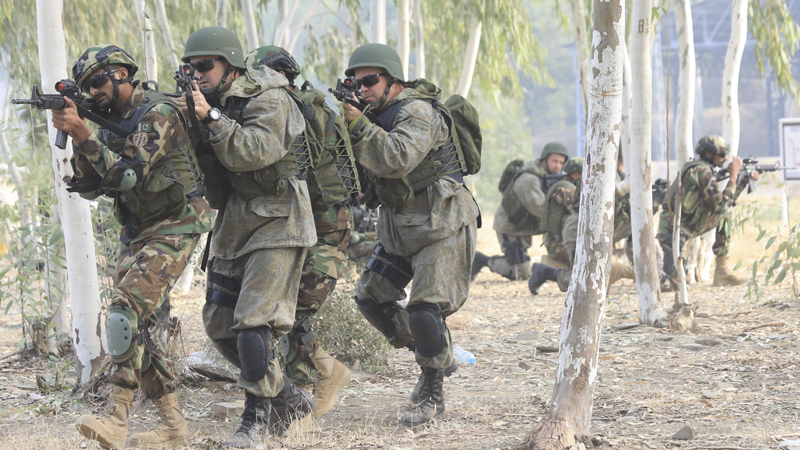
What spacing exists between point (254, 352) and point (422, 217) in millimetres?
1082

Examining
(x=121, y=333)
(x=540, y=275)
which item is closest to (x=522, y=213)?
(x=540, y=275)

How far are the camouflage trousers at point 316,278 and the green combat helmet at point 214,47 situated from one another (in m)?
0.81

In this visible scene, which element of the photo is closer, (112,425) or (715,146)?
(112,425)

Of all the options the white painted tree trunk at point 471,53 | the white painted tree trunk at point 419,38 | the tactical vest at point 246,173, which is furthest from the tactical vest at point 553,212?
the tactical vest at point 246,173

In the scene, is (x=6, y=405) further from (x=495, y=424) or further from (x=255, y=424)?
(x=495, y=424)

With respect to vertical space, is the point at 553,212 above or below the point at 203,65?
below

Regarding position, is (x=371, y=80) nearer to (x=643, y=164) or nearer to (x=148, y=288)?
(x=148, y=288)

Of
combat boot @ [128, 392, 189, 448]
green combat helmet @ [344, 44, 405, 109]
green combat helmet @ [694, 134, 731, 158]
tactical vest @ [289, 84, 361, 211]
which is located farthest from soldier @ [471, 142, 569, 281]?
combat boot @ [128, 392, 189, 448]

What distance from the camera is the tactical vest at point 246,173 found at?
3760 mm

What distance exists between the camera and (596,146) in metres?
3.62

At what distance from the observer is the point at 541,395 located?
4.77 meters

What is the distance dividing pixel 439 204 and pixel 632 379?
73.3 inches

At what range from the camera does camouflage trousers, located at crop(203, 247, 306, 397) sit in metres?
3.72

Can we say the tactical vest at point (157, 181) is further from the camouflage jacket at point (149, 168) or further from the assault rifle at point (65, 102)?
the assault rifle at point (65, 102)
